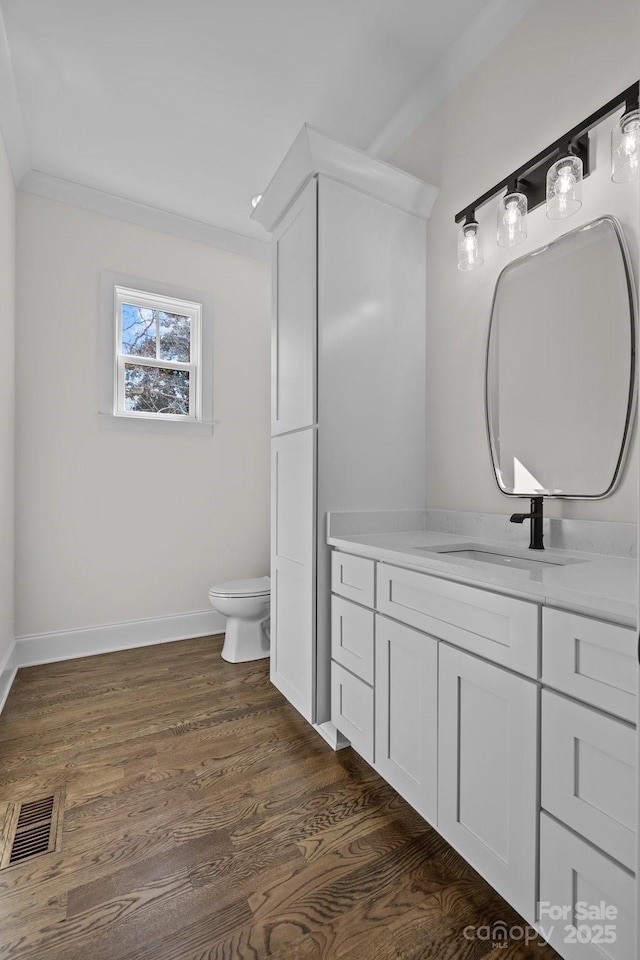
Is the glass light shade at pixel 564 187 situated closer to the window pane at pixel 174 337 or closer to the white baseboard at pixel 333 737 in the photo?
the white baseboard at pixel 333 737

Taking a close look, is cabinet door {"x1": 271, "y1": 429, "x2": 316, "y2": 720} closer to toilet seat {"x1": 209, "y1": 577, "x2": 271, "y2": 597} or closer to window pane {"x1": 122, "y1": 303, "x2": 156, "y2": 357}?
toilet seat {"x1": 209, "y1": 577, "x2": 271, "y2": 597}

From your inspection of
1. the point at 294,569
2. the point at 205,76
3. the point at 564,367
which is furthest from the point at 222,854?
the point at 205,76

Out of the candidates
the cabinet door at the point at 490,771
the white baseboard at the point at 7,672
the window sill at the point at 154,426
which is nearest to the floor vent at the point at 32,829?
the white baseboard at the point at 7,672

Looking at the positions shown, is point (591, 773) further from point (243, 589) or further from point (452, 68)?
point (452, 68)

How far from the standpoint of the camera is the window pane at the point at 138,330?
3.11 m

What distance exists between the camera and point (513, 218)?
1.66 metres

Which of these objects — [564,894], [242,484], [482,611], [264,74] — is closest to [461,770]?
[564,894]

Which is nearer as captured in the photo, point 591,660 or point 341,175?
point 591,660

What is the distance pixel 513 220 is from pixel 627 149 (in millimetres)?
396

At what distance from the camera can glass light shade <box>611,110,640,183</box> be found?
129cm

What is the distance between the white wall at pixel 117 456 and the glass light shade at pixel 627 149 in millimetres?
2559

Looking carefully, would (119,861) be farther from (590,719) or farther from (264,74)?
(264,74)

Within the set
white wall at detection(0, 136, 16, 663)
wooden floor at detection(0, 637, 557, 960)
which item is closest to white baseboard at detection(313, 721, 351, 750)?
wooden floor at detection(0, 637, 557, 960)

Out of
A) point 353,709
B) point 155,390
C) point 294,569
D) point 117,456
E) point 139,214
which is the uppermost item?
point 139,214
